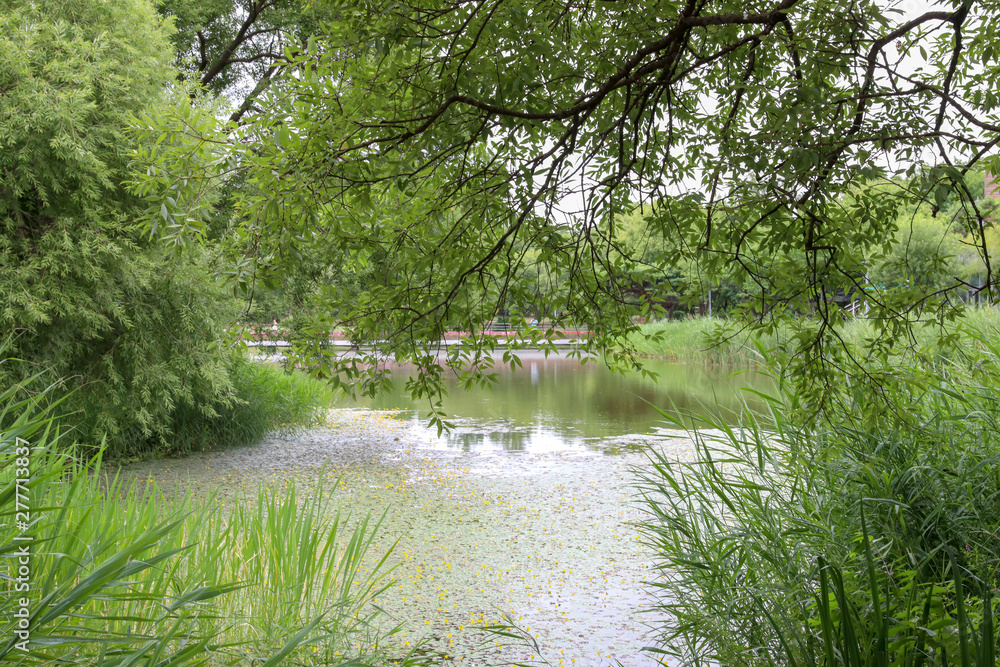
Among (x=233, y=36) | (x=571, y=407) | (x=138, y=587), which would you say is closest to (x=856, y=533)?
(x=138, y=587)

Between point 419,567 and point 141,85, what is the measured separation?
465 cm

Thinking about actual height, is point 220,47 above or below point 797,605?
above

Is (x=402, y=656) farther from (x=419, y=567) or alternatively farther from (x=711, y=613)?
(x=711, y=613)

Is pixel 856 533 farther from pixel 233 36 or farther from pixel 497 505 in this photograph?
pixel 233 36

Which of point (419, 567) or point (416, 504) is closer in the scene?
point (419, 567)

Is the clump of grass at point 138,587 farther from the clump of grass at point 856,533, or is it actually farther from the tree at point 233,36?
the tree at point 233,36

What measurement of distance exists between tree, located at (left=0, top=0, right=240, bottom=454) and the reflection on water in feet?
8.65

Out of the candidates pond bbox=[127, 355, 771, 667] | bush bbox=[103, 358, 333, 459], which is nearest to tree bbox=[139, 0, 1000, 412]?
pond bbox=[127, 355, 771, 667]

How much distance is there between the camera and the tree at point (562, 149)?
213 cm

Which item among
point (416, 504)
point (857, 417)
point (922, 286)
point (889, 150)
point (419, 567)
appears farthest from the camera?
point (416, 504)

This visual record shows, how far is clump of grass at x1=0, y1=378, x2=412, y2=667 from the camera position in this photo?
167 cm

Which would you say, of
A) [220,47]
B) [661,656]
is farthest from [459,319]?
[220,47]

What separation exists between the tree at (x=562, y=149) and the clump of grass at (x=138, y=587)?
3.13 feet

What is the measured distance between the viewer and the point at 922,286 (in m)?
2.51
